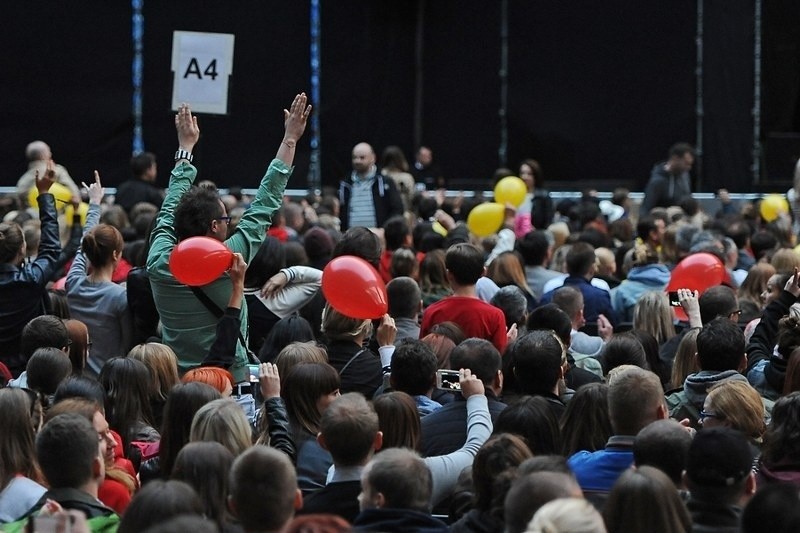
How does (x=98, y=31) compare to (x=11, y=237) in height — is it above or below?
above

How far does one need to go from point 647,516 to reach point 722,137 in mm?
15699

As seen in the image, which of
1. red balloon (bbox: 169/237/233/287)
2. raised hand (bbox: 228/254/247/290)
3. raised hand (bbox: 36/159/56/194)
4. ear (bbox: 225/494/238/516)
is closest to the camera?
ear (bbox: 225/494/238/516)

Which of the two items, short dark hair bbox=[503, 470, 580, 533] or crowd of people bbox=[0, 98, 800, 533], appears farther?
crowd of people bbox=[0, 98, 800, 533]

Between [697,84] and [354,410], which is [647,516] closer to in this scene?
[354,410]

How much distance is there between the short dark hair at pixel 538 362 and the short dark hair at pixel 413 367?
366 mm

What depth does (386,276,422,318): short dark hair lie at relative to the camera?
7094mm

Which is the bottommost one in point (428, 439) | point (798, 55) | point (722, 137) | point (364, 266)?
point (428, 439)

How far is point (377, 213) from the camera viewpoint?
12.2 m

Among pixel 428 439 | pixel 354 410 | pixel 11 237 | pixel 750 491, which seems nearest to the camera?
pixel 750 491

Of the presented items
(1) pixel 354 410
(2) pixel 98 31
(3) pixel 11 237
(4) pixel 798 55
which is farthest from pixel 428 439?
(4) pixel 798 55

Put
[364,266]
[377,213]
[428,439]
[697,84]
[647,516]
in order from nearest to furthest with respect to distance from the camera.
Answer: [647,516], [428,439], [364,266], [377,213], [697,84]

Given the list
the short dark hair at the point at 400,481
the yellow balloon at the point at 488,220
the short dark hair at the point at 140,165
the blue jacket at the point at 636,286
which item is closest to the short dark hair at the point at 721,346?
the short dark hair at the point at 400,481

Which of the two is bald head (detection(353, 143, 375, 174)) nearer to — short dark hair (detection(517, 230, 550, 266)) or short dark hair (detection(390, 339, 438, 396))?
short dark hair (detection(517, 230, 550, 266))


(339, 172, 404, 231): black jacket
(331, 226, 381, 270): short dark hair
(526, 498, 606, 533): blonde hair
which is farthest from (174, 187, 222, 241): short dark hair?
(339, 172, 404, 231): black jacket
